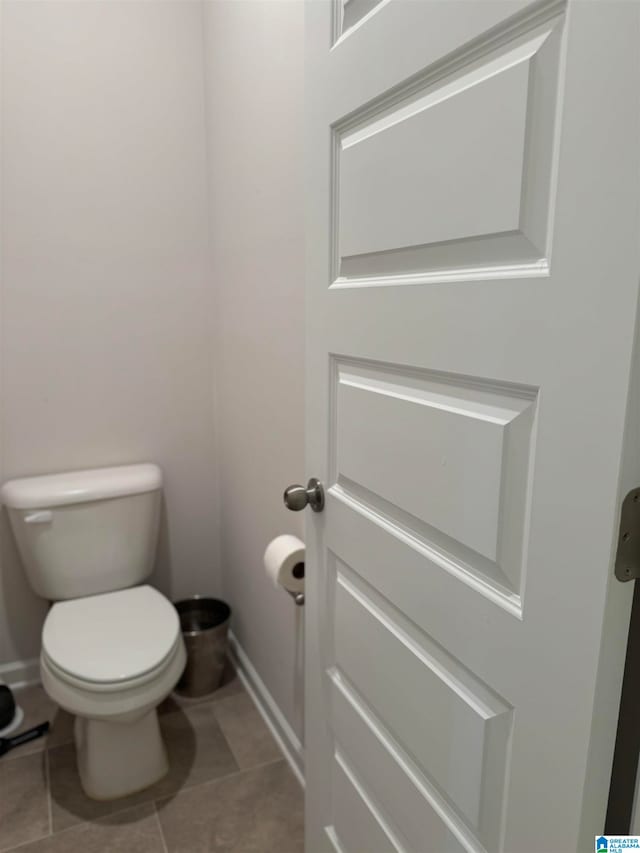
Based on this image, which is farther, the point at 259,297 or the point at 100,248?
the point at 100,248

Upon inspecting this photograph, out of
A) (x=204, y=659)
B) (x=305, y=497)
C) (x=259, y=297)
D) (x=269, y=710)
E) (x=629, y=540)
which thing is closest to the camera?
(x=629, y=540)

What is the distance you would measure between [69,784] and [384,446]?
1.45 metres

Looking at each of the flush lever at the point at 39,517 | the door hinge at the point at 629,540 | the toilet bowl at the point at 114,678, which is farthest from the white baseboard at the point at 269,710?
the door hinge at the point at 629,540

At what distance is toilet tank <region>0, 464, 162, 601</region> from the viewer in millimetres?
1806

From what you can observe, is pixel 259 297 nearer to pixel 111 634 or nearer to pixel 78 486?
pixel 78 486

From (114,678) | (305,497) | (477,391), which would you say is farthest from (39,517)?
(477,391)

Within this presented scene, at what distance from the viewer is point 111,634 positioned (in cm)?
163

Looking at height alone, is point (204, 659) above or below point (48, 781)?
above

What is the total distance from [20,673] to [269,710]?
2.83ft

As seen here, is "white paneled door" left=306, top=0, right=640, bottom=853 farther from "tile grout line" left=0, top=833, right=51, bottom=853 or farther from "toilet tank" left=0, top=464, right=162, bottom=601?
"toilet tank" left=0, top=464, right=162, bottom=601

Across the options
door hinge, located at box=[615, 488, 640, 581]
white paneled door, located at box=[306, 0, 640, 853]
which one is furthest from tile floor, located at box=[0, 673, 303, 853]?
door hinge, located at box=[615, 488, 640, 581]

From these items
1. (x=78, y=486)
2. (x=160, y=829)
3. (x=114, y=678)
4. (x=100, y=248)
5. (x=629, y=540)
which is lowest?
(x=160, y=829)

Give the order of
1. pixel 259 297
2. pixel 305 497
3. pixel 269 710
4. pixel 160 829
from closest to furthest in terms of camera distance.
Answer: pixel 305 497 → pixel 160 829 → pixel 259 297 → pixel 269 710

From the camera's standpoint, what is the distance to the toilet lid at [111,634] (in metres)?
1.50
